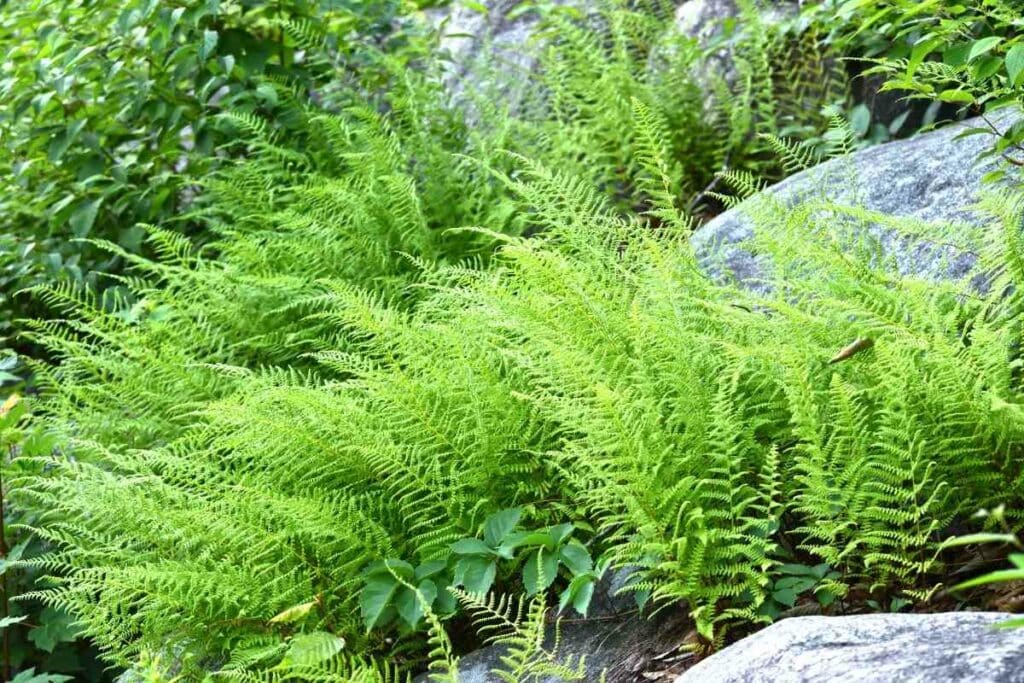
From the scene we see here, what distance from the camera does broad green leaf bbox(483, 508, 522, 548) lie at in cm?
233

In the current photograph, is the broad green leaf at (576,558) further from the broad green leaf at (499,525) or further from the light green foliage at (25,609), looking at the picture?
the light green foliage at (25,609)

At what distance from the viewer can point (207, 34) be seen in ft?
14.0

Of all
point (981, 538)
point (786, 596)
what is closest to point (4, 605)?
point (786, 596)

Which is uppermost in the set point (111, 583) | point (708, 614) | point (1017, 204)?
point (1017, 204)

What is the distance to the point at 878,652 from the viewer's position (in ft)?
5.32

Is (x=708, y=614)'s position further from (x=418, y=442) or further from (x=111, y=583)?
(x=111, y=583)

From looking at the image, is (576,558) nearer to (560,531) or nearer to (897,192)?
(560,531)

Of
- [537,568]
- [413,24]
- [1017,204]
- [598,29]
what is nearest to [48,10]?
[413,24]

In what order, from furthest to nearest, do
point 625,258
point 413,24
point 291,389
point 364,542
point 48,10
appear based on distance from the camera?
point 413,24
point 48,10
point 625,258
point 291,389
point 364,542

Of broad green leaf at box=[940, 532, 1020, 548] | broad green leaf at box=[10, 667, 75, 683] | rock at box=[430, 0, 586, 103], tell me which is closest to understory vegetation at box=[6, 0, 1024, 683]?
broad green leaf at box=[10, 667, 75, 683]

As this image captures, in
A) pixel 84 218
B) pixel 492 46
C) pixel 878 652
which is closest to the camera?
pixel 878 652

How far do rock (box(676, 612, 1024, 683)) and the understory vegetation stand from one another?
0.74 feet

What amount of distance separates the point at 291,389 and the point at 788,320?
3.78ft

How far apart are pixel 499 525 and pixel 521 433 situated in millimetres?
268
